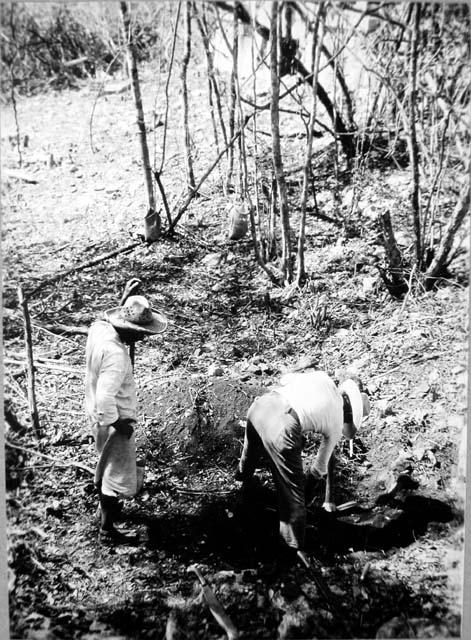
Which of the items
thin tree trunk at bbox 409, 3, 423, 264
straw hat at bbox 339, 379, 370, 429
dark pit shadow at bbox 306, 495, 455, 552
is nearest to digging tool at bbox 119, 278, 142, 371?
straw hat at bbox 339, 379, 370, 429

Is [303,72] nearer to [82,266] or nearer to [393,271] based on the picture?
[393,271]

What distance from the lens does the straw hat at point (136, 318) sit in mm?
2758

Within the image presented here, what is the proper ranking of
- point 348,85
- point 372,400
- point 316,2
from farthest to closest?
point 348,85
point 372,400
point 316,2

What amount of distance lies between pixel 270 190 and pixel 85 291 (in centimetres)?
117

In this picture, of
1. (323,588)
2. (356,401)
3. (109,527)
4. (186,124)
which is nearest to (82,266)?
(186,124)

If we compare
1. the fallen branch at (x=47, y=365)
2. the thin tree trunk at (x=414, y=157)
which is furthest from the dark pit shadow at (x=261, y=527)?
the thin tree trunk at (x=414, y=157)

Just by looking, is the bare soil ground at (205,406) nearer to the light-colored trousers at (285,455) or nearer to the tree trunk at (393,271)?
the tree trunk at (393,271)

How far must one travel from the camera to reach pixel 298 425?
9.19 ft

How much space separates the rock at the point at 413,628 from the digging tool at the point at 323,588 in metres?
0.17

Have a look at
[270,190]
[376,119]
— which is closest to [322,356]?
[270,190]

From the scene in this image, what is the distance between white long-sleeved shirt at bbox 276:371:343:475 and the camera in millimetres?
2777

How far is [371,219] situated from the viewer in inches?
133

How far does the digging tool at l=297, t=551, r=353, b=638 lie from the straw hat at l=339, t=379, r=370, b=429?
0.71m

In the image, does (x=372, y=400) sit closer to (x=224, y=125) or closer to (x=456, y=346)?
(x=456, y=346)
